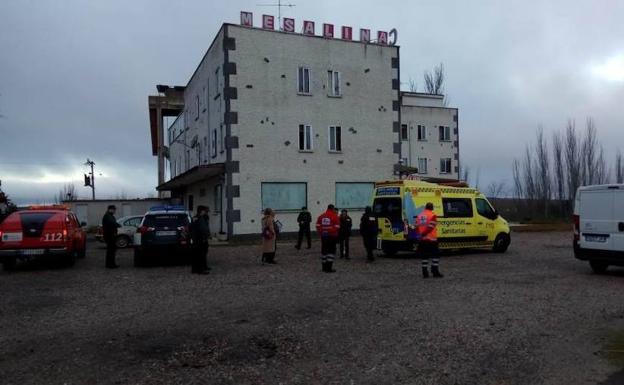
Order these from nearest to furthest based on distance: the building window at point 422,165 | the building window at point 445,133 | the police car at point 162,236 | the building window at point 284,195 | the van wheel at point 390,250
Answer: the police car at point 162,236, the van wheel at point 390,250, the building window at point 284,195, the building window at point 422,165, the building window at point 445,133

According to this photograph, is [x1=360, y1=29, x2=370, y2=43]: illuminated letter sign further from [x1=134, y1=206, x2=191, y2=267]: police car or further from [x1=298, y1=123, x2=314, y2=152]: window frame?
[x1=134, y1=206, x2=191, y2=267]: police car

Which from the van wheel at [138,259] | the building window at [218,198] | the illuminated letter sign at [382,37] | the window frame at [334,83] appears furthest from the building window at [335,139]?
the van wheel at [138,259]

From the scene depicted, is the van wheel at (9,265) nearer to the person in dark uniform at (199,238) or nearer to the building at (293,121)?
the person in dark uniform at (199,238)

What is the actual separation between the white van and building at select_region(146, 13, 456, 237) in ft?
50.4

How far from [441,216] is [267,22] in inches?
582

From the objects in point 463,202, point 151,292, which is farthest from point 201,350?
point 463,202

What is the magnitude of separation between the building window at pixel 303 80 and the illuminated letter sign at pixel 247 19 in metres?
3.29

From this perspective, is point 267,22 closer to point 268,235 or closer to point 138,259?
point 268,235

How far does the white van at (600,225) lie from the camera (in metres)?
13.1

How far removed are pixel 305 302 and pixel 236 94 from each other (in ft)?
59.8

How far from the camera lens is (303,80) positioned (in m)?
28.2

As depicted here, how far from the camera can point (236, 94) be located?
87.2 feet

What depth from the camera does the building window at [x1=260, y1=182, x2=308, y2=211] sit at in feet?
88.6

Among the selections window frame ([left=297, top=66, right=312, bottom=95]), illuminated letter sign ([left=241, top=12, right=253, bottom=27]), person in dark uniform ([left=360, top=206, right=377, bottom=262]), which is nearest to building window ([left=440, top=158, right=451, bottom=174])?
window frame ([left=297, top=66, right=312, bottom=95])
